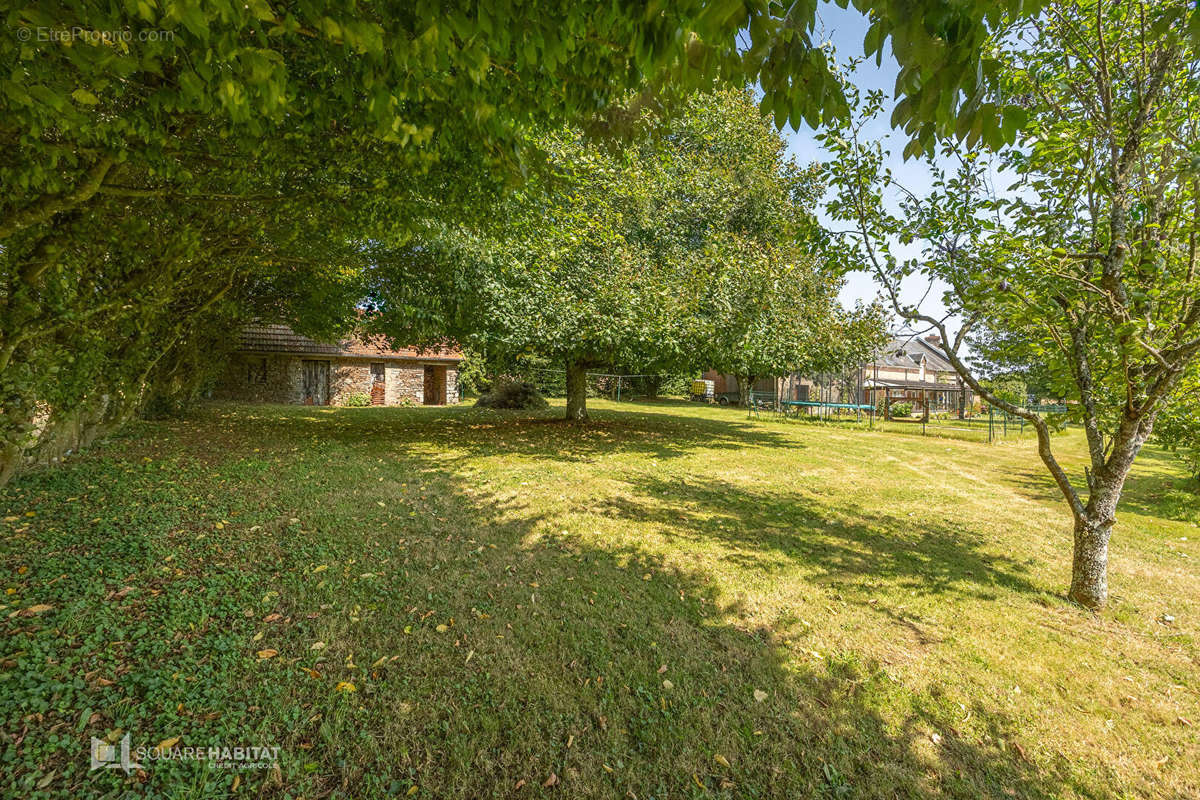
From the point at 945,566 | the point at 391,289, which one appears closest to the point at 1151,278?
the point at 945,566

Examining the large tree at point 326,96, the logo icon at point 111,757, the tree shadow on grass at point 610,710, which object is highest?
the large tree at point 326,96

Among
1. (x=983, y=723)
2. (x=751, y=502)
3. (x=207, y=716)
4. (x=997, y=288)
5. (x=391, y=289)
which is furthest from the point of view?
(x=391, y=289)

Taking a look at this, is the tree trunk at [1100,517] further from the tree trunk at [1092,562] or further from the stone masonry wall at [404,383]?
the stone masonry wall at [404,383]

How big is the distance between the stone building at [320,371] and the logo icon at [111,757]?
1738cm

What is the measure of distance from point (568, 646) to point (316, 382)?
22.2m

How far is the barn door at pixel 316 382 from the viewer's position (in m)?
21.2

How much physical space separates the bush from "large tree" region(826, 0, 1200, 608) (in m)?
18.3

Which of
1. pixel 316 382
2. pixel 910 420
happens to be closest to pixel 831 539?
pixel 316 382

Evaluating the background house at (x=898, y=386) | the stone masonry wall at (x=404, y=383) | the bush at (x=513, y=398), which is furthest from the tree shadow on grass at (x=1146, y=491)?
the stone masonry wall at (x=404, y=383)

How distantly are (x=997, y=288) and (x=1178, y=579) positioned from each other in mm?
4071

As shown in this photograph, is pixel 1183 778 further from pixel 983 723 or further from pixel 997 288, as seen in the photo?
pixel 997 288

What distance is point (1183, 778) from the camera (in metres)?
2.52

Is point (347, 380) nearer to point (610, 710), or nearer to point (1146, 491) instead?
point (610, 710)

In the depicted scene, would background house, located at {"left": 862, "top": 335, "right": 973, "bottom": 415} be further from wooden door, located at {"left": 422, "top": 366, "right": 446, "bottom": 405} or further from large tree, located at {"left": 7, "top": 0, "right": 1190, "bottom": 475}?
large tree, located at {"left": 7, "top": 0, "right": 1190, "bottom": 475}
